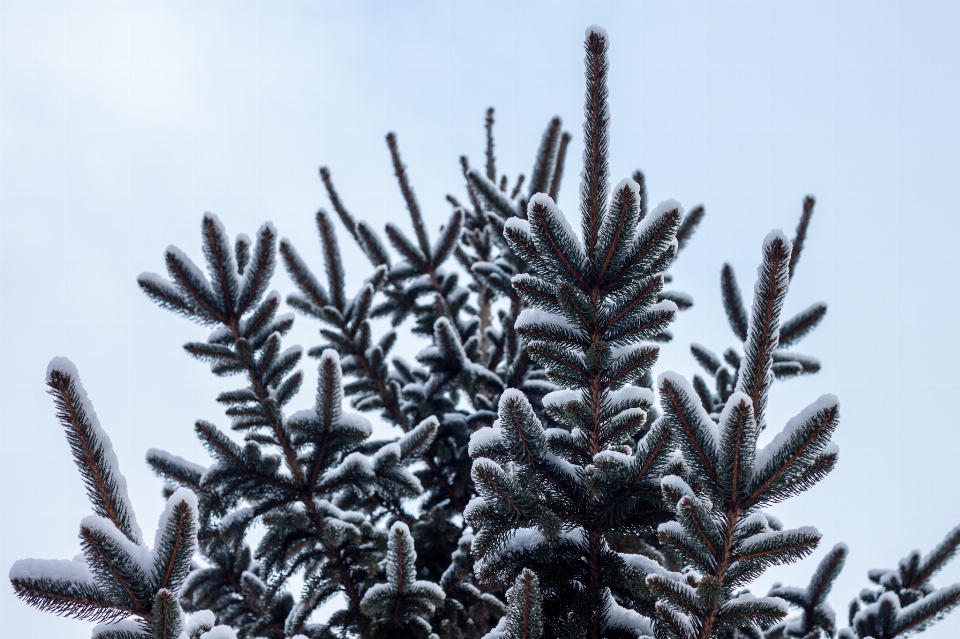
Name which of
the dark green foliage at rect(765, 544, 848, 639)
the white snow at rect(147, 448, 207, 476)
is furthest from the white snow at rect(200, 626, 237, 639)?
the dark green foliage at rect(765, 544, 848, 639)

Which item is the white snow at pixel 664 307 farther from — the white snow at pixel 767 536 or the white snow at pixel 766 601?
the white snow at pixel 766 601

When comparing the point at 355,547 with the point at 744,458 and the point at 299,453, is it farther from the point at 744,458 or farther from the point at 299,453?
the point at 744,458

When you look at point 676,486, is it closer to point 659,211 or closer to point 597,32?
point 659,211

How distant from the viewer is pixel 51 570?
2059mm

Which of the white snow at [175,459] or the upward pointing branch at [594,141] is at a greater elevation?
the upward pointing branch at [594,141]

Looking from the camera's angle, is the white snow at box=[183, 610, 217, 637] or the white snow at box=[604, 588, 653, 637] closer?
the white snow at box=[183, 610, 217, 637]

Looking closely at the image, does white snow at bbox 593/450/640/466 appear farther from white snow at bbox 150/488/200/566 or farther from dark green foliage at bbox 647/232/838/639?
white snow at bbox 150/488/200/566

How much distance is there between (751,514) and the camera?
7.64ft

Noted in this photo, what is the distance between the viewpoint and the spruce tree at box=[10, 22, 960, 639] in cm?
212

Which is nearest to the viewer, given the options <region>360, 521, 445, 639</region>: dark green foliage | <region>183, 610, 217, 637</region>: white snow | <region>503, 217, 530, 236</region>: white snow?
<region>183, 610, 217, 637</region>: white snow

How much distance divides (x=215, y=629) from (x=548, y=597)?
1.32 meters

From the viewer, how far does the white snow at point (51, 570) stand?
199 centimetres

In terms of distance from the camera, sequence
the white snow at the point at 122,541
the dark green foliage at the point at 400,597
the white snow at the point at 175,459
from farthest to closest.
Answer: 1. the white snow at the point at 175,459
2. the dark green foliage at the point at 400,597
3. the white snow at the point at 122,541

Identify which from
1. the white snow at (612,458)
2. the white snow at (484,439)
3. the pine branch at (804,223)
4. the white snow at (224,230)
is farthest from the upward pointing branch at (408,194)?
the white snow at (612,458)
